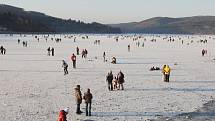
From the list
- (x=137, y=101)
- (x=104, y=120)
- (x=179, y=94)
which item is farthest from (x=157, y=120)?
(x=179, y=94)

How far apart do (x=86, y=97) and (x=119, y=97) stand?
149 inches

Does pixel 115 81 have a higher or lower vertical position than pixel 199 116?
higher

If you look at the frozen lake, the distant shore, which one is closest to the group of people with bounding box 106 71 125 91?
the frozen lake

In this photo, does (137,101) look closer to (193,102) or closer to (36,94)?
(193,102)

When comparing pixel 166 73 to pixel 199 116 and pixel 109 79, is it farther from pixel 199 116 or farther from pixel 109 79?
pixel 199 116

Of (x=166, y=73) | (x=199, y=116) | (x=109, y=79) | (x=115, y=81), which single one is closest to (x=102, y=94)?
(x=109, y=79)

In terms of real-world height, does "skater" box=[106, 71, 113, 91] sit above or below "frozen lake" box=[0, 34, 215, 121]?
above

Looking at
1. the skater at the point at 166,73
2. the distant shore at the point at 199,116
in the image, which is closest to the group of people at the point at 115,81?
the skater at the point at 166,73

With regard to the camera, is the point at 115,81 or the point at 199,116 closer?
the point at 199,116

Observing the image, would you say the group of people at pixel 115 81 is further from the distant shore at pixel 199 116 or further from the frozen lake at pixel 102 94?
the distant shore at pixel 199 116

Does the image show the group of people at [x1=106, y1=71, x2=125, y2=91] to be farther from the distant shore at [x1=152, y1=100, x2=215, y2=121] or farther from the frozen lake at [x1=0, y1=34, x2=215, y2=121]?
the distant shore at [x1=152, y1=100, x2=215, y2=121]

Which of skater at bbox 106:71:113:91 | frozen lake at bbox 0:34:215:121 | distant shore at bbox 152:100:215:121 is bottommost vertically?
distant shore at bbox 152:100:215:121

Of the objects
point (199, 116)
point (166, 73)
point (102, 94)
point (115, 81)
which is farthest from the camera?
point (166, 73)

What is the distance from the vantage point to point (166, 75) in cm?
2478
